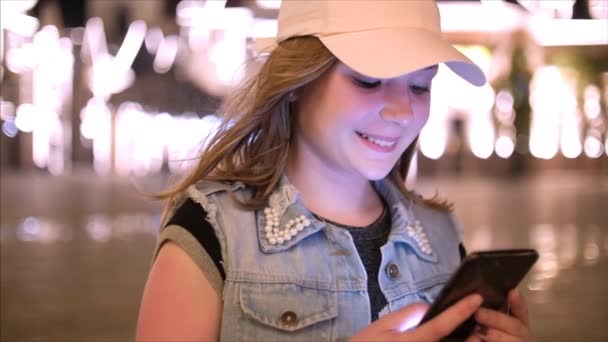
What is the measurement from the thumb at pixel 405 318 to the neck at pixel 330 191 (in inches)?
13.5

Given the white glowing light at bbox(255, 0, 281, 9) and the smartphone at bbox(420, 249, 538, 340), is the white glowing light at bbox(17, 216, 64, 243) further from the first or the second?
the smartphone at bbox(420, 249, 538, 340)

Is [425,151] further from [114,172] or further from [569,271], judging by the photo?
[569,271]

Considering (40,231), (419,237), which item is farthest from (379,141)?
(40,231)

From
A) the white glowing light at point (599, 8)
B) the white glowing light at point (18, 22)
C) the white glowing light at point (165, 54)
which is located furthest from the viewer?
the white glowing light at point (165, 54)

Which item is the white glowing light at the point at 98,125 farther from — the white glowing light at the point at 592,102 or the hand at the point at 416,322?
the hand at the point at 416,322

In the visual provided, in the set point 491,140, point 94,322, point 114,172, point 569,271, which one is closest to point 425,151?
point 491,140

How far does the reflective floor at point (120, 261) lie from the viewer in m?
4.58

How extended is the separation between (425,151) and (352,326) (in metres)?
25.3


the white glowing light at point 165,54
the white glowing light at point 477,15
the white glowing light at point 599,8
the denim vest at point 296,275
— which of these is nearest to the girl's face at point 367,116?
the denim vest at point 296,275

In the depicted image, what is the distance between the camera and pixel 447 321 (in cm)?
141

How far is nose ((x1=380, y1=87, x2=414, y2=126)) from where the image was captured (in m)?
1.72

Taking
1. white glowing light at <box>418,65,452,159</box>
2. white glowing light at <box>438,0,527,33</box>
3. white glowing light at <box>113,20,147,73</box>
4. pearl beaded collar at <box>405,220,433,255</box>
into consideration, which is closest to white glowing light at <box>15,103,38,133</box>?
white glowing light at <box>113,20,147,73</box>

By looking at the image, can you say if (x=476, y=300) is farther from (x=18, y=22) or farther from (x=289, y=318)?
(x=18, y=22)

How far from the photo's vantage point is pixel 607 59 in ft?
77.9
